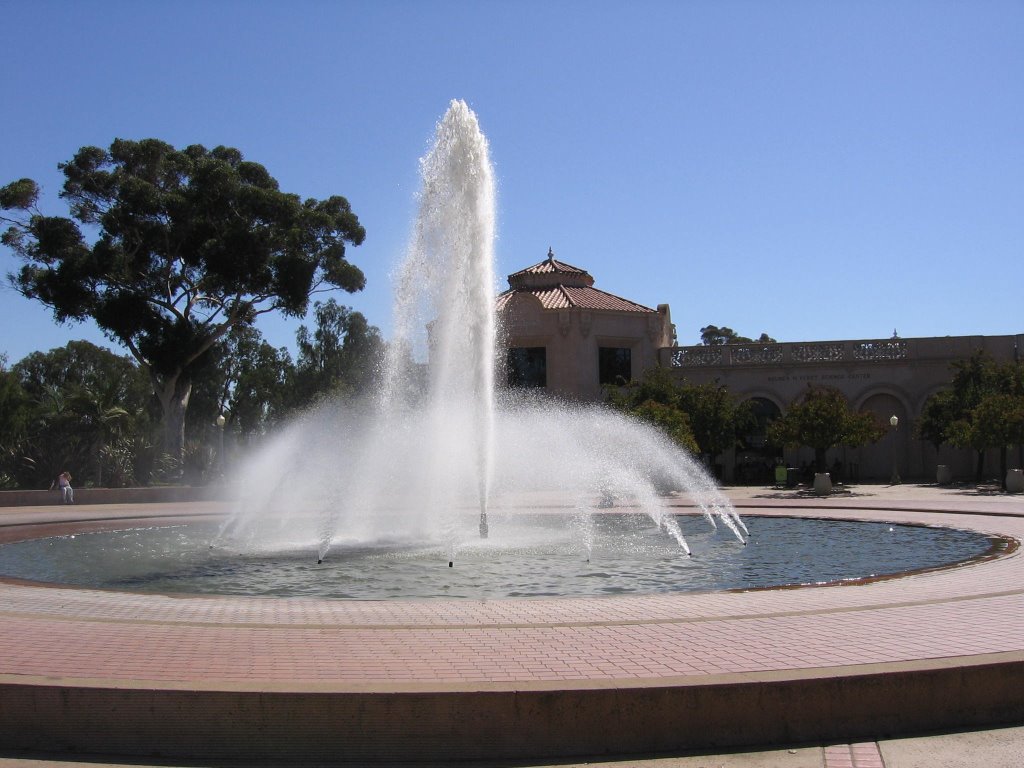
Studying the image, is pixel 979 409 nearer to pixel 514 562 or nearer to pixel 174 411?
pixel 514 562

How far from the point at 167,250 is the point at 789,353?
97.1 ft

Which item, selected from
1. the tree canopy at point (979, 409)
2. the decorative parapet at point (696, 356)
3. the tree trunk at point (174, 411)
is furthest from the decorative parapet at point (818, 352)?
the tree trunk at point (174, 411)

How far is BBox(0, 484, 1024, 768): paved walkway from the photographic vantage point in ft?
18.3

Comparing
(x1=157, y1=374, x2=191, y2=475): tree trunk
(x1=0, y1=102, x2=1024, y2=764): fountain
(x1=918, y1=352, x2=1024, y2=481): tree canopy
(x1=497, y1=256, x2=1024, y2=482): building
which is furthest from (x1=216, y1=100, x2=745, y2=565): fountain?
(x1=497, y1=256, x2=1024, y2=482): building

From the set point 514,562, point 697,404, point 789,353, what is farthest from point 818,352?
point 514,562

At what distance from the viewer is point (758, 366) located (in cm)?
4400

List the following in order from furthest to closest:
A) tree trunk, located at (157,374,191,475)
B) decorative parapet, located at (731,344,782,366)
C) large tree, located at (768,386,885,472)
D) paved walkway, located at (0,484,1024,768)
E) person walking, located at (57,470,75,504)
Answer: decorative parapet, located at (731,344,782,366) < tree trunk, located at (157,374,191,475) < large tree, located at (768,386,885,472) < person walking, located at (57,470,75,504) < paved walkway, located at (0,484,1024,768)

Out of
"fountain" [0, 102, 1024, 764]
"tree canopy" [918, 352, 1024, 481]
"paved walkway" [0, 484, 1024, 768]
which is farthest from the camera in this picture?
"tree canopy" [918, 352, 1024, 481]

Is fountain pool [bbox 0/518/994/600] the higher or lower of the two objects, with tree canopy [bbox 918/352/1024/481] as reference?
lower

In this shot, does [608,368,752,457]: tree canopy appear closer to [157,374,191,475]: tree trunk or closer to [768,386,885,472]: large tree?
[768,386,885,472]: large tree

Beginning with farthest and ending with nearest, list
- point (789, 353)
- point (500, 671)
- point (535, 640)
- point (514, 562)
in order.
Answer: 1. point (789, 353)
2. point (514, 562)
3. point (535, 640)
4. point (500, 671)

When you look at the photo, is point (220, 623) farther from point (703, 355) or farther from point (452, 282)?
point (703, 355)

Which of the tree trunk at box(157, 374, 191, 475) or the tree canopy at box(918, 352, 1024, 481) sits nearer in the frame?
the tree canopy at box(918, 352, 1024, 481)

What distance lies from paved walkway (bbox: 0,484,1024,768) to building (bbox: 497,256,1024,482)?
110 ft
